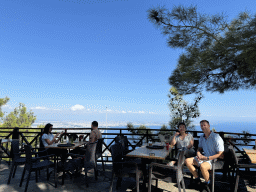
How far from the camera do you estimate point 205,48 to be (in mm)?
5129

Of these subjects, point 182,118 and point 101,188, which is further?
point 182,118

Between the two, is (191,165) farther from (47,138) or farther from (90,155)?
(47,138)

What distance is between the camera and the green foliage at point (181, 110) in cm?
1138

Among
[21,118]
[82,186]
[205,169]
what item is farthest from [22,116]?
[205,169]

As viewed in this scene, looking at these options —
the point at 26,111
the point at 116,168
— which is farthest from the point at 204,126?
the point at 26,111

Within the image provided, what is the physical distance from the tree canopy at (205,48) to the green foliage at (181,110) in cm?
592

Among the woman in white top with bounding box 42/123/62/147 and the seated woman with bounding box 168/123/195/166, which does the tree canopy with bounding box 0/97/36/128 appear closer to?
the woman in white top with bounding box 42/123/62/147

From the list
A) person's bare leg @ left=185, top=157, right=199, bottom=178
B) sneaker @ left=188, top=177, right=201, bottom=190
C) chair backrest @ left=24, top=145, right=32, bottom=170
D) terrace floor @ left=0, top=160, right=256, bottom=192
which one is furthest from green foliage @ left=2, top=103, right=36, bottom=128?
person's bare leg @ left=185, top=157, right=199, bottom=178

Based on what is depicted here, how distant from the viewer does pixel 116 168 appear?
8.91ft

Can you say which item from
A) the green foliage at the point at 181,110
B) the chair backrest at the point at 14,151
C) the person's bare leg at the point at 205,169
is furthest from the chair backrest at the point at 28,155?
the green foliage at the point at 181,110

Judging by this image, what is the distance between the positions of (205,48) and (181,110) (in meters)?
7.18

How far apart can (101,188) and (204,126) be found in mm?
2112

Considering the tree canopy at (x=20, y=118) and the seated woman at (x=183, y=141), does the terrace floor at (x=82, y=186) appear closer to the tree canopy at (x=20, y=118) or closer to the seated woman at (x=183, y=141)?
the seated woman at (x=183, y=141)

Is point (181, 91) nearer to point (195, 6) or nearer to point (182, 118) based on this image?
point (195, 6)
